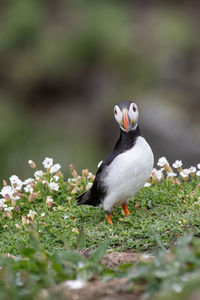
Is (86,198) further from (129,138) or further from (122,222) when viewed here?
(129,138)

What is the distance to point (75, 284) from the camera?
2.90 metres

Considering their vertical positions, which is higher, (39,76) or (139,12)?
(139,12)

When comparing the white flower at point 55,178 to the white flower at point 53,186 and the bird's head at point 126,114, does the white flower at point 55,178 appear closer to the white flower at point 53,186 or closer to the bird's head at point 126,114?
the white flower at point 53,186

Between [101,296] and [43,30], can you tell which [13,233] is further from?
[43,30]

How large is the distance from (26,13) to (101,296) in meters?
11.9

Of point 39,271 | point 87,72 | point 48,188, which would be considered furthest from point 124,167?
point 87,72

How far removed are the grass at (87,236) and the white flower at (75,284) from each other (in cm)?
6

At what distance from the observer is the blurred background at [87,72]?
12.0m

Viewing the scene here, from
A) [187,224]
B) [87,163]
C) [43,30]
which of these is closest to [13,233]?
[187,224]

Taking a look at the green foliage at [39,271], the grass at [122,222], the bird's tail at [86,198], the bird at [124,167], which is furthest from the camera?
the bird's tail at [86,198]

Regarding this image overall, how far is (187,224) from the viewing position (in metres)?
4.63

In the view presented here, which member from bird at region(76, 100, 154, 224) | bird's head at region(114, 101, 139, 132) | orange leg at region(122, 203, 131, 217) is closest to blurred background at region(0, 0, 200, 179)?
orange leg at region(122, 203, 131, 217)

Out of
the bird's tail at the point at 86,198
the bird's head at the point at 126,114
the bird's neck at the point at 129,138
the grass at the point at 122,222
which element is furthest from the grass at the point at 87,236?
the bird's head at the point at 126,114

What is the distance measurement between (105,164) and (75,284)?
213cm
